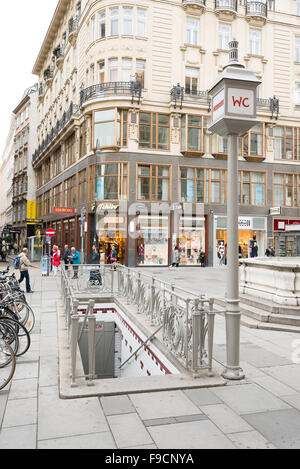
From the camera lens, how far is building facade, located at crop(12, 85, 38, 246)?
187ft

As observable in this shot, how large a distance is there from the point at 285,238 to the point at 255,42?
615 inches

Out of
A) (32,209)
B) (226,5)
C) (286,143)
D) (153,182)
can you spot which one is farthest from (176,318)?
(32,209)

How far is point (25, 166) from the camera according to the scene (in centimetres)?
6144

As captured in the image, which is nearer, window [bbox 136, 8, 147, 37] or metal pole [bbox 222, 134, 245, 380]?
metal pole [bbox 222, 134, 245, 380]

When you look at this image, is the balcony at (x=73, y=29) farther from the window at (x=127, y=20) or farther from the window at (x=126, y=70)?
the window at (x=126, y=70)

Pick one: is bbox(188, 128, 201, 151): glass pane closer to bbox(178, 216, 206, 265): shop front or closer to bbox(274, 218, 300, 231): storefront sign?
bbox(178, 216, 206, 265): shop front

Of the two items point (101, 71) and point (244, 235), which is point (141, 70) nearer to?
point (101, 71)

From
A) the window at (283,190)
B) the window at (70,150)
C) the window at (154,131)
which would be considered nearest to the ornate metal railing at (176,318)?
the window at (154,131)

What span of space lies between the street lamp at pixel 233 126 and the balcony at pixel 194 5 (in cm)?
2775

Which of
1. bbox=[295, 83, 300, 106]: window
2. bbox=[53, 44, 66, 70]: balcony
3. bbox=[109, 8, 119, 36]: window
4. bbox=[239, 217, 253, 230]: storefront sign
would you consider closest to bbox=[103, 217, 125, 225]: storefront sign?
bbox=[239, 217, 253, 230]: storefront sign

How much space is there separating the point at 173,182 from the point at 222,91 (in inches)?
915

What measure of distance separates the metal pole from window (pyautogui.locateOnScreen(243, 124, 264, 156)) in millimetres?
26215

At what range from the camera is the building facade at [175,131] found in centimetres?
2761

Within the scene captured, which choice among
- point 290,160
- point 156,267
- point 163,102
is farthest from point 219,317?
point 290,160
